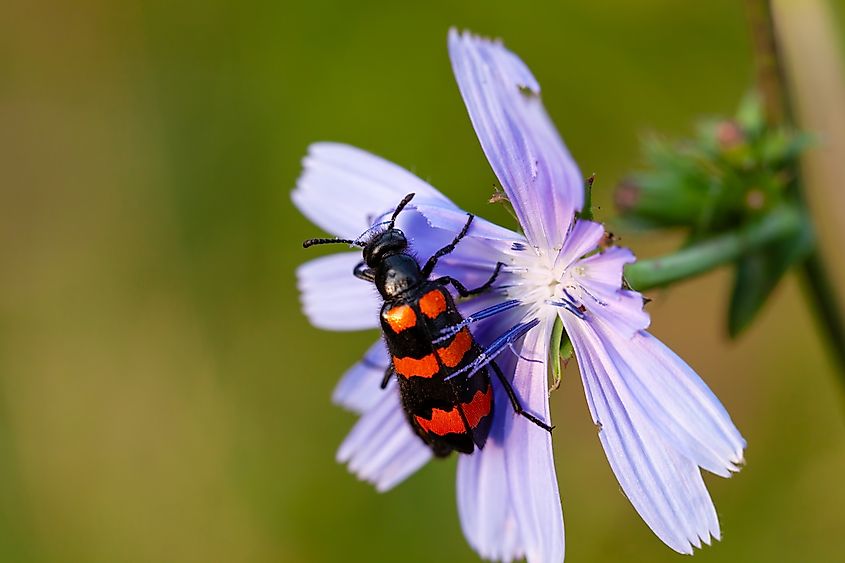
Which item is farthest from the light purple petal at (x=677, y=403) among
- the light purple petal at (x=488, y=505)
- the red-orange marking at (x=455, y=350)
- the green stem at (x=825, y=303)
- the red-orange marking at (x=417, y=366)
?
the green stem at (x=825, y=303)

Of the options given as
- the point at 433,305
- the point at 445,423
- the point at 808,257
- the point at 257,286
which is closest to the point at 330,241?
the point at 433,305

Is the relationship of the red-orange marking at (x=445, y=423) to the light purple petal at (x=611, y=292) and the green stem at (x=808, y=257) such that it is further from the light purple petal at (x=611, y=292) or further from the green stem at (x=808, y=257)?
the green stem at (x=808, y=257)

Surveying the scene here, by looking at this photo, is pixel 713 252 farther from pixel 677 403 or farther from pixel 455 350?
pixel 455 350

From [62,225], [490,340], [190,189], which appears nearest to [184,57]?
[190,189]

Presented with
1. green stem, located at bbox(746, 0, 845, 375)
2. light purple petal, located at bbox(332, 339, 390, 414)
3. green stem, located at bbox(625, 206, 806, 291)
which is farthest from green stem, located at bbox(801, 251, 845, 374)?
light purple petal, located at bbox(332, 339, 390, 414)

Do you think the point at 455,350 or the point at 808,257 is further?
the point at 808,257

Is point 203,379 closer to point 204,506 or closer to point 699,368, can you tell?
point 204,506
